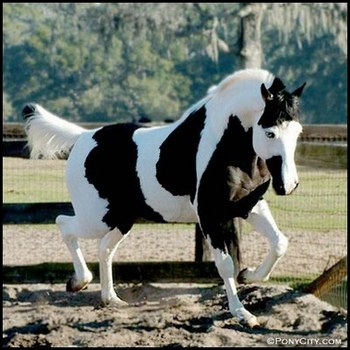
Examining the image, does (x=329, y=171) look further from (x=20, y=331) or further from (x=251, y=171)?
(x=20, y=331)

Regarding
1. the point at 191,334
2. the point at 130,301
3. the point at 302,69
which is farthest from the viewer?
the point at 302,69

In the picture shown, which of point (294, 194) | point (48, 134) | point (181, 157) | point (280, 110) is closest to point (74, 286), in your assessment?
point (48, 134)

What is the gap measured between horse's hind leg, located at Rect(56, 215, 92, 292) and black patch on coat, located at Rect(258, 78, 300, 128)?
2110 mm

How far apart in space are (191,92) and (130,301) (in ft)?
161

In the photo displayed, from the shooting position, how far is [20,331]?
648cm

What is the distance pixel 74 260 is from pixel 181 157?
4.63ft

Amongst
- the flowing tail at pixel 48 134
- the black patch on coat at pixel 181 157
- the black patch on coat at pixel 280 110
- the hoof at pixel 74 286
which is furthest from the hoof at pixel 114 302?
the black patch on coat at pixel 280 110

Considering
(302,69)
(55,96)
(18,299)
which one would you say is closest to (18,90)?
(55,96)

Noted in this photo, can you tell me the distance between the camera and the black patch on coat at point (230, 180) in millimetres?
6496

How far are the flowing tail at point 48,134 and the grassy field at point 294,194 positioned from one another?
905mm

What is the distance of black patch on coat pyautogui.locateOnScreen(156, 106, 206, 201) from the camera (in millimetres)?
6781

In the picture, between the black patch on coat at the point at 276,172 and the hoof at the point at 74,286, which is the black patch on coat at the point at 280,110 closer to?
the black patch on coat at the point at 276,172

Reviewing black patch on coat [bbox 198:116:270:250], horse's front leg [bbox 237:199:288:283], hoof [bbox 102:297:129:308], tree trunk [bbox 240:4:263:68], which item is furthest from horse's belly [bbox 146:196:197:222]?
tree trunk [bbox 240:4:263:68]

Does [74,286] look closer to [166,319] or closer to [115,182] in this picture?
[115,182]
